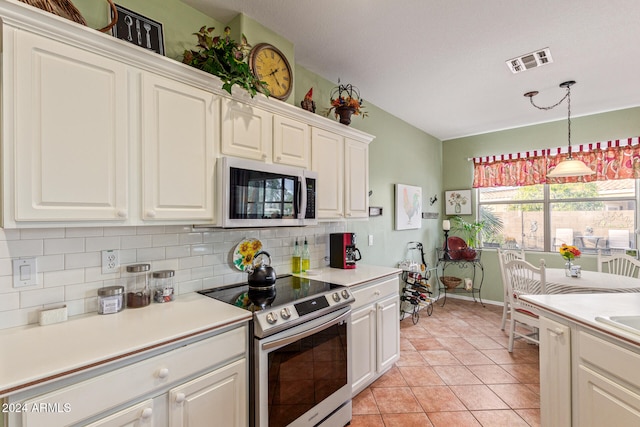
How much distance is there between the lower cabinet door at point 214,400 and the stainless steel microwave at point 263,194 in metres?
0.78

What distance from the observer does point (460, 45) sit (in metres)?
2.40

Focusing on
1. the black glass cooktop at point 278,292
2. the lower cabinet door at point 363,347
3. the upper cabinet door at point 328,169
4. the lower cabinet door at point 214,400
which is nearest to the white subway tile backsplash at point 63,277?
the black glass cooktop at point 278,292

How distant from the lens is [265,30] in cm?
221

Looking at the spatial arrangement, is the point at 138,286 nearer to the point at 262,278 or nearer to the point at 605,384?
the point at 262,278

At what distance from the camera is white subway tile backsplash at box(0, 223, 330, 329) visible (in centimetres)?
135

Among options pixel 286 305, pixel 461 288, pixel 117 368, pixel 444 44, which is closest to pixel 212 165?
pixel 286 305

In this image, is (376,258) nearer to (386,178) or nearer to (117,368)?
(386,178)

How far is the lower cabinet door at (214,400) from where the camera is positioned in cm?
128

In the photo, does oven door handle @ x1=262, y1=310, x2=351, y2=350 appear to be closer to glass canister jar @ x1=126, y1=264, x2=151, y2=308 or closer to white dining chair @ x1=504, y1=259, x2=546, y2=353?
glass canister jar @ x1=126, y1=264, x2=151, y2=308

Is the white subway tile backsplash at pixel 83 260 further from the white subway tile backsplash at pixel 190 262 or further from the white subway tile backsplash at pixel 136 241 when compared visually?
the white subway tile backsplash at pixel 190 262

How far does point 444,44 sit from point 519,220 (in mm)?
3465

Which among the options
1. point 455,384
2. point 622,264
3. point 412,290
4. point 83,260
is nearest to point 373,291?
point 455,384

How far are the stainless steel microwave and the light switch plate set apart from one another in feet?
2.80

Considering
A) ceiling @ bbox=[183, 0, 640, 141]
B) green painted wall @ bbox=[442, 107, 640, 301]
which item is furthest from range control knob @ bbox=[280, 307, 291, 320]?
green painted wall @ bbox=[442, 107, 640, 301]
